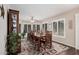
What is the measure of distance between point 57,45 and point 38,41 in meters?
0.44

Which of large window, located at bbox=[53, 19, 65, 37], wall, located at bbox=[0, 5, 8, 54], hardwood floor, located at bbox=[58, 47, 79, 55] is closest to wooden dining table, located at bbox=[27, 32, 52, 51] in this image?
large window, located at bbox=[53, 19, 65, 37]

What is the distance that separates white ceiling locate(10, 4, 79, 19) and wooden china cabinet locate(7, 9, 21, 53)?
0.13 m

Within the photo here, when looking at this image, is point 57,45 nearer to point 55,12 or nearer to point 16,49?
point 55,12

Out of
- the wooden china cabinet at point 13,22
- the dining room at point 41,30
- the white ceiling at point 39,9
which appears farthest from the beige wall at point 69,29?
the wooden china cabinet at point 13,22

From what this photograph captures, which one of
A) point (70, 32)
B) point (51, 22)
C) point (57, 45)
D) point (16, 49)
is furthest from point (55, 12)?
point (16, 49)

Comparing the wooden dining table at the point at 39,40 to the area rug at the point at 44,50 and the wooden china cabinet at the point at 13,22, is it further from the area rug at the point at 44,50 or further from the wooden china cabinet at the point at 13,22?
the wooden china cabinet at the point at 13,22

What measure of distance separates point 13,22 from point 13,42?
46cm

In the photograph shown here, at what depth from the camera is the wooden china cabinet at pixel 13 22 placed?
2581 millimetres

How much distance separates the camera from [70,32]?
8.36 ft

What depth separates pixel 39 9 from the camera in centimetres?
257

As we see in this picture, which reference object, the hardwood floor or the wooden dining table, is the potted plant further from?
the hardwood floor

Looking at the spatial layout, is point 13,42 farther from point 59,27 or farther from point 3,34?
point 59,27

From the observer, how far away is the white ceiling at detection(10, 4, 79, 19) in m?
2.55

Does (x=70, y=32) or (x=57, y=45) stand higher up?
(x=70, y=32)
